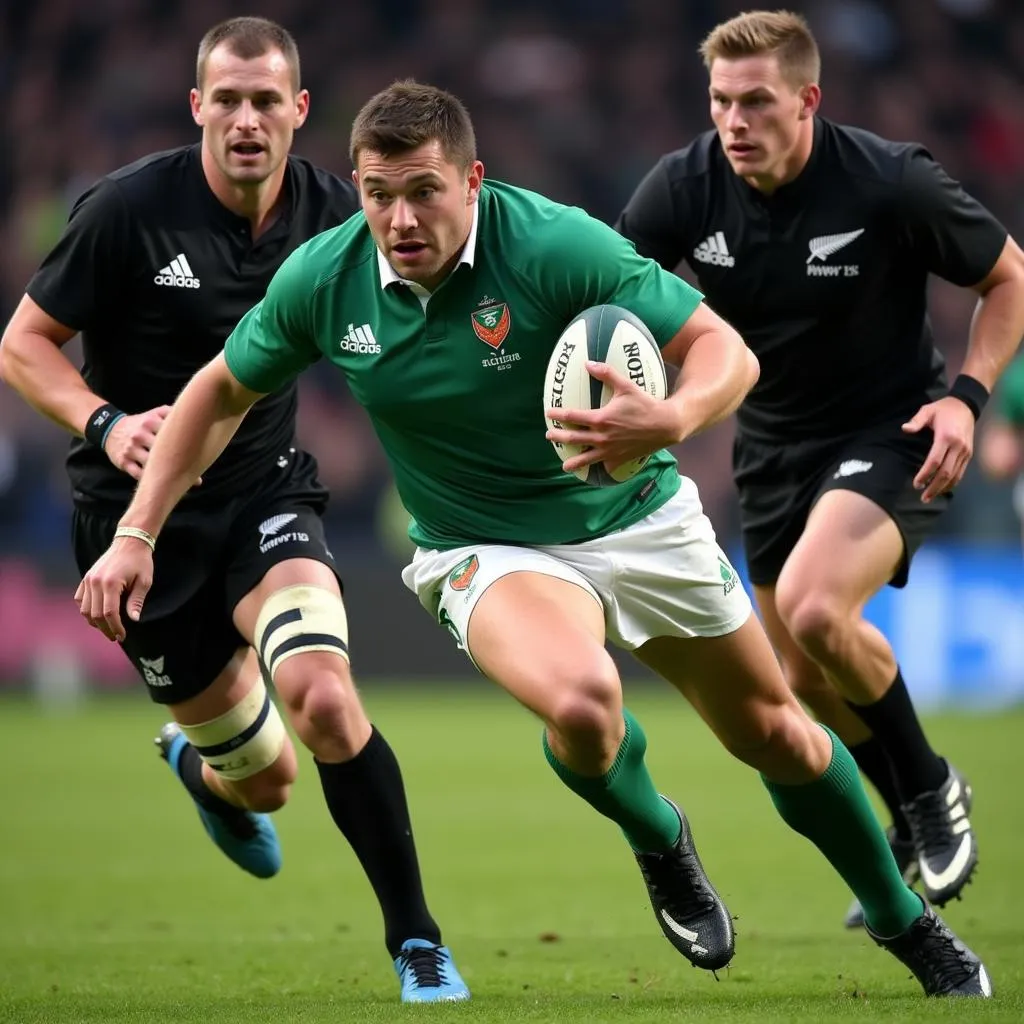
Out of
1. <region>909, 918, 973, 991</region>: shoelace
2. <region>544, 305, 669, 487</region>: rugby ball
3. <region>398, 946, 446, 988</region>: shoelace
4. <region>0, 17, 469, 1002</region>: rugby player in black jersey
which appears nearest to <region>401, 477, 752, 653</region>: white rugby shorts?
<region>544, 305, 669, 487</region>: rugby ball

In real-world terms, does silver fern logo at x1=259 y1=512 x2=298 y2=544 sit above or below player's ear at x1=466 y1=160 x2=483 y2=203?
below

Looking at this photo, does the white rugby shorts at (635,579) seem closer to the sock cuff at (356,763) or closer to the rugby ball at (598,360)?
the rugby ball at (598,360)

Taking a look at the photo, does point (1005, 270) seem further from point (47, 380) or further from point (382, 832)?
point (47, 380)

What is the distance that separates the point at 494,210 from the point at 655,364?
2.24 feet

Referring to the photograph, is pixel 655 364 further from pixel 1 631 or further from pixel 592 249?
pixel 1 631

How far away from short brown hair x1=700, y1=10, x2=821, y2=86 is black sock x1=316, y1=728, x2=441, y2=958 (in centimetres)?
265

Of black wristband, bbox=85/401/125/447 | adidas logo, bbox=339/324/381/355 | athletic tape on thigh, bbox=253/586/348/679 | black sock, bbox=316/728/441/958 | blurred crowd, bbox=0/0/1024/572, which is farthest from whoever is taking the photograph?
blurred crowd, bbox=0/0/1024/572

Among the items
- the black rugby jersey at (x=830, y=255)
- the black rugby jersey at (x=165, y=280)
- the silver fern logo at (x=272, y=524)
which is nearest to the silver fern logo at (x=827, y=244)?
the black rugby jersey at (x=830, y=255)

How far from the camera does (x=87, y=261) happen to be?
5.96m

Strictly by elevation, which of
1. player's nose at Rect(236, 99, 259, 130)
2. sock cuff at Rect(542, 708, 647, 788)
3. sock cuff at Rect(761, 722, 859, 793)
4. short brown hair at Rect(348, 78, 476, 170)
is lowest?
sock cuff at Rect(761, 722, 859, 793)

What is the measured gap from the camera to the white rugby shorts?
4.92m

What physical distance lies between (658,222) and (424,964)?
276cm

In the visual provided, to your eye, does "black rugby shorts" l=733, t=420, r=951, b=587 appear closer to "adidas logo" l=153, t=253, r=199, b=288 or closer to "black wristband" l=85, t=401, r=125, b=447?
"adidas logo" l=153, t=253, r=199, b=288

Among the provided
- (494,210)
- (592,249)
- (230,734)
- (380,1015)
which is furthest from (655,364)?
(230,734)
